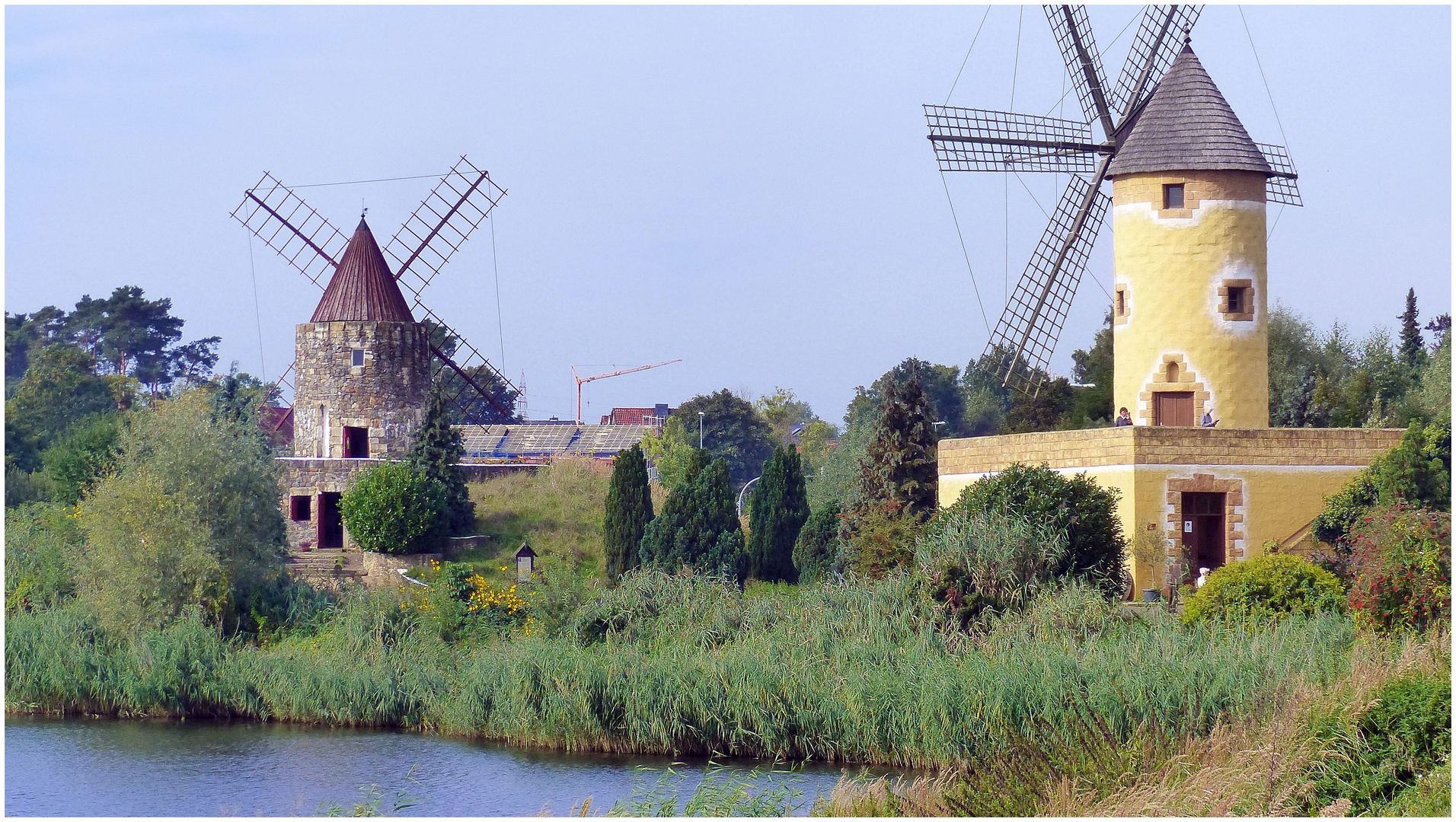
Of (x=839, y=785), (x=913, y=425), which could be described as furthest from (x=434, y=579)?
(x=839, y=785)

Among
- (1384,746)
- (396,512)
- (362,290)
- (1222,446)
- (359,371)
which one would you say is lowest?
(1384,746)

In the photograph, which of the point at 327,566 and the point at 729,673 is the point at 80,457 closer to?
the point at 327,566

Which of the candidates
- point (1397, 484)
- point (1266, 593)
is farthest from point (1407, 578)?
point (1397, 484)

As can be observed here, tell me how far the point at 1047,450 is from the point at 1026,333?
4.16m

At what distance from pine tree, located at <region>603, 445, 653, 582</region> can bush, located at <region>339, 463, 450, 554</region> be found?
3.32m

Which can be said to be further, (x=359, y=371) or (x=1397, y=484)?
(x=359, y=371)

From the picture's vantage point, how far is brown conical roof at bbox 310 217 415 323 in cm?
3381

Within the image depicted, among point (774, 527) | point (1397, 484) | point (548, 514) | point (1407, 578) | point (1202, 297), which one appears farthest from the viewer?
point (548, 514)

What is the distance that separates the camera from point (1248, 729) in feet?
43.3

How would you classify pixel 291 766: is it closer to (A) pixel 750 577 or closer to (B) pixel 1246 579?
(B) pixel 1246 579

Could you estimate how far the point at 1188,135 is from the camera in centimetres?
2311

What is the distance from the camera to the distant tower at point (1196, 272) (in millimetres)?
22703

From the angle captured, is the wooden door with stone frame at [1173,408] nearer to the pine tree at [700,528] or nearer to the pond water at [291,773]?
the pine tree at [700,528]

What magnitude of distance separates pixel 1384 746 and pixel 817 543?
16.0 meters
